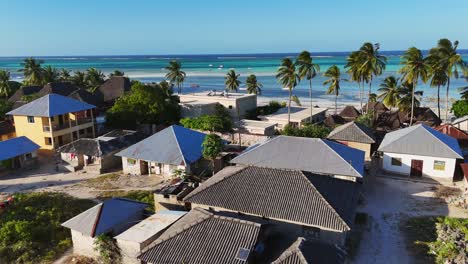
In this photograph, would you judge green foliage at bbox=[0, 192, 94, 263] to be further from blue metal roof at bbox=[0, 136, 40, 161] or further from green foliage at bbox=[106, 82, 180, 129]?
green foliage at bbox=[106, 82, 180, 129]

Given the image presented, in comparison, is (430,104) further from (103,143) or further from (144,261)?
(144,261)

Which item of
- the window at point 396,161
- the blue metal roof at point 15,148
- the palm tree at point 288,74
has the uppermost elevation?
the palm tree at point 288,74

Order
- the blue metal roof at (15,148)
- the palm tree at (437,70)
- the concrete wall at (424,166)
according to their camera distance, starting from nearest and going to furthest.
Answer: the concrete wall at (424,166) < the blue metal roof at (15,148) < the palm tree at (437,70)

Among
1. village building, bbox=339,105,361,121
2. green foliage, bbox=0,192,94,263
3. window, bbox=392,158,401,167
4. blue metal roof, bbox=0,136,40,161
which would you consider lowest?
green foliage, bbox=0,192,94,263

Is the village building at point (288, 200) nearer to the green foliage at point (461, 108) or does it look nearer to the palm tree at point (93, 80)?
the green foliage at point (461, 108)

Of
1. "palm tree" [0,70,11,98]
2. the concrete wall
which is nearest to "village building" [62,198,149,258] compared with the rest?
the concrete wall

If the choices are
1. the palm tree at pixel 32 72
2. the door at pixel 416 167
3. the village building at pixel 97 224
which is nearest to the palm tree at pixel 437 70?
the door at pixel 416 167

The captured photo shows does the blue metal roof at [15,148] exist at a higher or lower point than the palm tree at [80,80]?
lower
